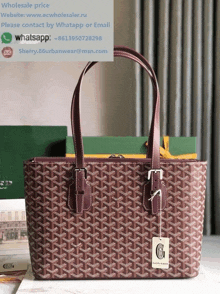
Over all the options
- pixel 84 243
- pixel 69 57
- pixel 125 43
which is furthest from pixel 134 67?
pixel 84 243

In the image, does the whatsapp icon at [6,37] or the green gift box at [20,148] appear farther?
the whatsapp icon at [6,37]

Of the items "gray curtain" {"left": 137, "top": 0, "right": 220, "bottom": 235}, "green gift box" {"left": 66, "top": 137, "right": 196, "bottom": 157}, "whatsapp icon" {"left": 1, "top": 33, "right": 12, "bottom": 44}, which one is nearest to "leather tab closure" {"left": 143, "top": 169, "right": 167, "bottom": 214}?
"green gift box" {"left": 66, "top": 137, "right": 196, "bottom": 157}

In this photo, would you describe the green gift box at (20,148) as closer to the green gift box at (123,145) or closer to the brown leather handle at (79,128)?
the green gift box at (123,145)

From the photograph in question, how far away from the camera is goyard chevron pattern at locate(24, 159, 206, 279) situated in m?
0.63

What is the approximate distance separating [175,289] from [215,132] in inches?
30.0

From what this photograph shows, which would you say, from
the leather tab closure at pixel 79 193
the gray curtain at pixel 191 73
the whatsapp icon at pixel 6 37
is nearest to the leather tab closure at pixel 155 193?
the leather tab closure at pixel 79 193

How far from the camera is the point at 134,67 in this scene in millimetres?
1304

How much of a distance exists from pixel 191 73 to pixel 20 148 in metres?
0.71

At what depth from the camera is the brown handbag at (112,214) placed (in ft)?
2.07

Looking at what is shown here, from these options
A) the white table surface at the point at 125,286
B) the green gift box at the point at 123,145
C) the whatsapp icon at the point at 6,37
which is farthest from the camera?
the whatsapp icon at the point at 6,37

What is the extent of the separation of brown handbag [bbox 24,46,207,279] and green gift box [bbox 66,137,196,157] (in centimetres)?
29

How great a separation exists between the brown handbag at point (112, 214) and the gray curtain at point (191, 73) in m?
0.64

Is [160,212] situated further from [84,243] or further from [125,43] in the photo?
[125,43]

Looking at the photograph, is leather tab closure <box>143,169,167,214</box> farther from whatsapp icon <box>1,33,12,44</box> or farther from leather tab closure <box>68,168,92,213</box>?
whatsapp icon <box>1,33,12,44</box>
